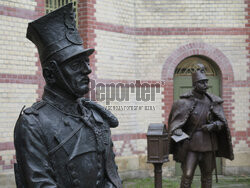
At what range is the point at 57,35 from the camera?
9.01 ft

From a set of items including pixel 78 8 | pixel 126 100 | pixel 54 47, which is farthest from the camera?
pixel 126 100

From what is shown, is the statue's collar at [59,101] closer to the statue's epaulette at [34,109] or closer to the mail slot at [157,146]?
the statue's epaulette at [34,109]

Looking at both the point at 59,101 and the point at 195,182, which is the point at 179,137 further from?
the point at 59,101

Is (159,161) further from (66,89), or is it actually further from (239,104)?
(239,104)

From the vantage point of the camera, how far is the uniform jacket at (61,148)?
2.57 metres

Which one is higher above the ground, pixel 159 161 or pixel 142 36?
pixel 142 36

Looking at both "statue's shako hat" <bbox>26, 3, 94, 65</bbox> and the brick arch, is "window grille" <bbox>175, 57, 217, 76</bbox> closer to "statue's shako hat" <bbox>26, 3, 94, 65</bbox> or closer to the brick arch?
the brick arch

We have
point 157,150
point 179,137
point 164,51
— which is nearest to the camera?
point 157,150

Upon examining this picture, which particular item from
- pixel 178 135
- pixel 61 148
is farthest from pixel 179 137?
pixel 61 148

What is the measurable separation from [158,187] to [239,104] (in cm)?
544

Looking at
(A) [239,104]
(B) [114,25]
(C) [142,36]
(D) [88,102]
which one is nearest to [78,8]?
(B) [114,25]

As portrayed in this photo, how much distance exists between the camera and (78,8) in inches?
378

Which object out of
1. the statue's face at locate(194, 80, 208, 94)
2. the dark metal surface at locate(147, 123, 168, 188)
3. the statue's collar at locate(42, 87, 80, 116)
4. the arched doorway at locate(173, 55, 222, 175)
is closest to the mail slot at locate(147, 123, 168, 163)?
the dark metal surface at locate(147, 123, 168, 188)

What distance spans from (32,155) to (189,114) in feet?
16.7
